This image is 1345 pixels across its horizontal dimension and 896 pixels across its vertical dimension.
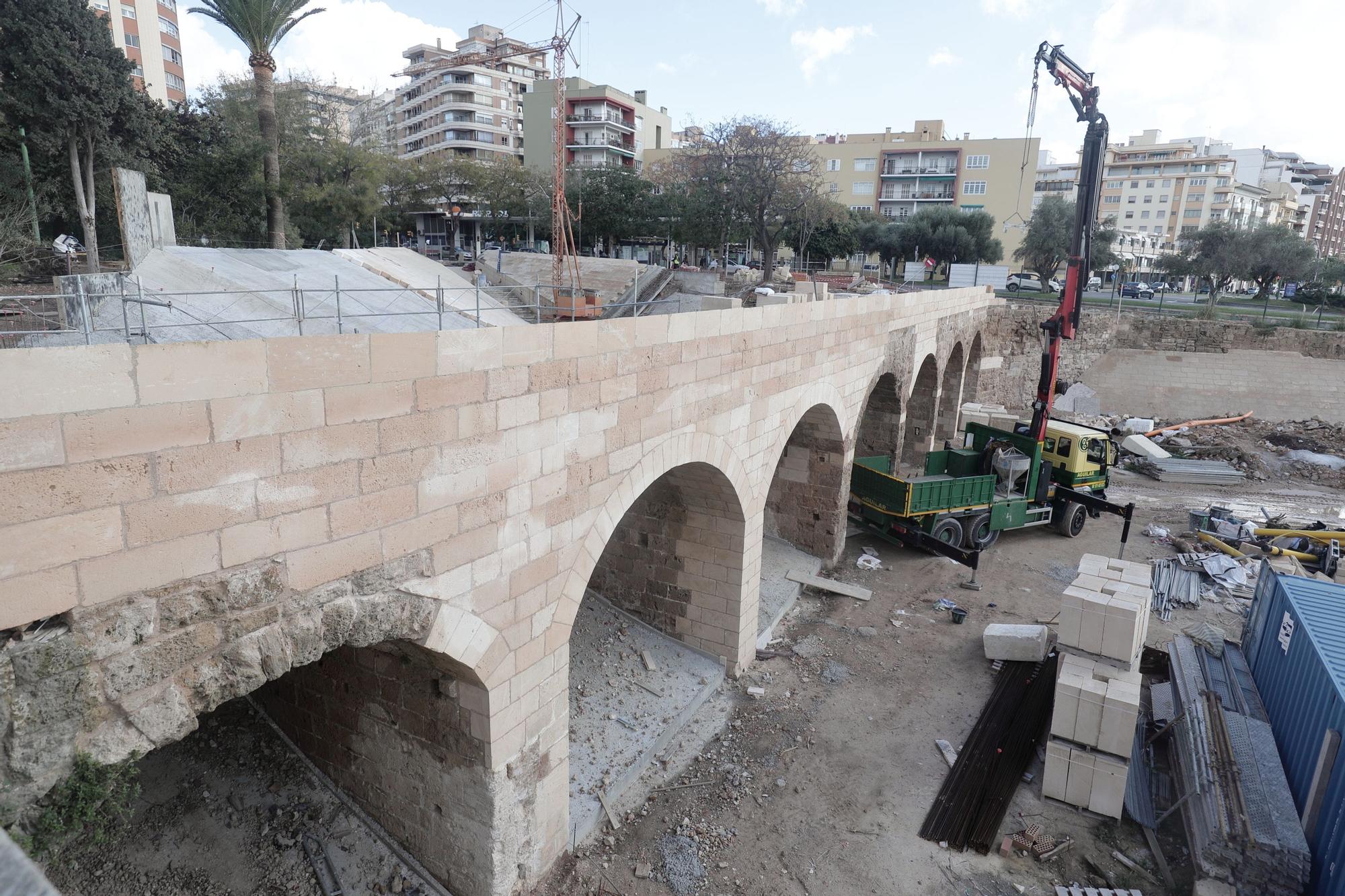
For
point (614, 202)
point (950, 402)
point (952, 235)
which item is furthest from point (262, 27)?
point (952, 235)

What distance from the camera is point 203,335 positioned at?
24.6ft

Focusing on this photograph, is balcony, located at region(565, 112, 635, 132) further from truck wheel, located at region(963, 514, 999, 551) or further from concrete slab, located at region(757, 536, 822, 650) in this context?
truck wheel, located at region(963, 514, 999, 551)

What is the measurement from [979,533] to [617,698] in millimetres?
8975

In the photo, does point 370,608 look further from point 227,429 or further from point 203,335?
point 203,335

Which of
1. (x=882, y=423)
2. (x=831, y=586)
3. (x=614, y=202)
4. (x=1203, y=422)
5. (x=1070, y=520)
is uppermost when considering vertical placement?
(x=614, y=202)

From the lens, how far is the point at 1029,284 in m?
46.1

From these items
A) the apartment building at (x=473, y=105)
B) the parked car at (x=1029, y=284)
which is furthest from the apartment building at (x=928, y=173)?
the apartment building at (x=473, y=105)

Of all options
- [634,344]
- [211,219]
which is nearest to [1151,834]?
[634,344]

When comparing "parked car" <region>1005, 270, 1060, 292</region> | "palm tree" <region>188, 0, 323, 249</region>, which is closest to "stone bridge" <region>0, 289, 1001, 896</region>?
"palm tree" <region>188, 0, 323, 249</region>

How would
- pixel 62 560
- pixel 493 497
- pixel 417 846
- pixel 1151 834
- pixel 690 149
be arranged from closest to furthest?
pixel 62 560 → pixel 493 497 → pixel 417 846 → pixel 1151 834 → pixel 690 149

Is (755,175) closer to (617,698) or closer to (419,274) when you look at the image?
(419,274)

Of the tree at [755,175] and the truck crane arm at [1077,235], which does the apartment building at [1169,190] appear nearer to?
the tree at [755,175]

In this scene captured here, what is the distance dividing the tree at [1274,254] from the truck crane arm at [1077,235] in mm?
31108

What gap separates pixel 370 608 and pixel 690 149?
38.1 metres
